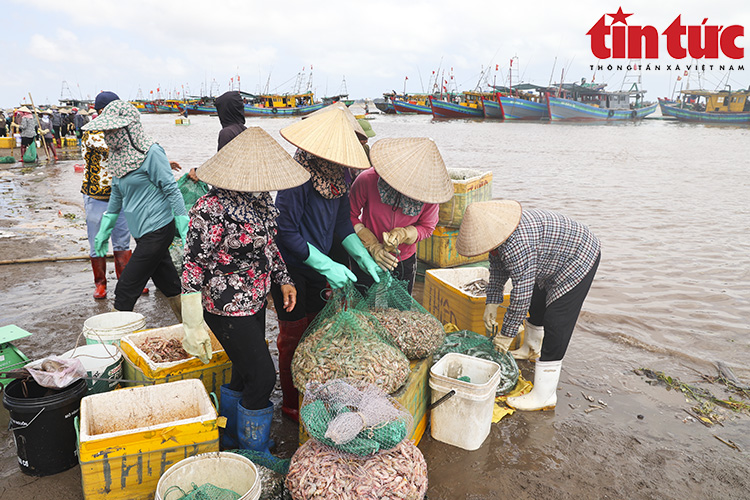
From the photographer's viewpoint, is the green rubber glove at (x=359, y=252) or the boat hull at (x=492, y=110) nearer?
the green rubber glove at (x=359, y=252)

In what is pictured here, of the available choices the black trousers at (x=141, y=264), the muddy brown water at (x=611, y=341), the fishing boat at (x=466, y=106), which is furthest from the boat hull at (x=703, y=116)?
the black trousers at (x=141, y=264)

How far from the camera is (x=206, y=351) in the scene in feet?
8.26

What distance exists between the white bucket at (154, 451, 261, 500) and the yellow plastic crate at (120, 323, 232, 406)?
669 millimetres

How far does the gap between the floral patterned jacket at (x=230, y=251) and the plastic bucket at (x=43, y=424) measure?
88cm

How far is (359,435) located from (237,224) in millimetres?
1073

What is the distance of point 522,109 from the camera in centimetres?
4522

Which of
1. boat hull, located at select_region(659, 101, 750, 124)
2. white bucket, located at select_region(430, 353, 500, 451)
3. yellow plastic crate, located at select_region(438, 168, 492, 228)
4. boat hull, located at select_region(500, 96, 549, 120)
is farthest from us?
boat hull, located at select_region(500, 96, 549, 120)

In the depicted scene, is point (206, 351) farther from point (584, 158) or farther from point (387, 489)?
point (584, 158)

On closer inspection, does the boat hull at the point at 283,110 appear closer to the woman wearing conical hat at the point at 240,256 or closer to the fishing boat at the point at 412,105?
the fishing boat at the point at 412,105

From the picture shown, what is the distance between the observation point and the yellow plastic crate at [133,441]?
209cm

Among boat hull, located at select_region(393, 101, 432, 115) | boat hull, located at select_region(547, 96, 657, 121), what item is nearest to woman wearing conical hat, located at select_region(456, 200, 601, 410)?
boat hull, located at select_region(547, 96, 657, 121)

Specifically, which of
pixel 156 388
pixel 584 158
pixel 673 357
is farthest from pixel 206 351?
pixel 584 158

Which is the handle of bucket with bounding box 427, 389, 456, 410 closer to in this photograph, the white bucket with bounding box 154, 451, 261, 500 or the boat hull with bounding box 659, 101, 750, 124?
the white bucket with bounding box 154, 451, 261, 500

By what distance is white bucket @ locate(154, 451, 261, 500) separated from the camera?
6.93 feet
